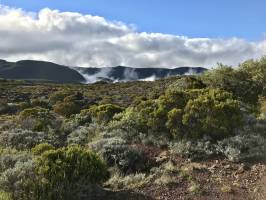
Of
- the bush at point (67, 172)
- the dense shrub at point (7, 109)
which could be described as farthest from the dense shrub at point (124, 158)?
the dense shrub at point (7, 109)

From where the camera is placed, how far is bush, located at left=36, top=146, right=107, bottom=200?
31.4ft

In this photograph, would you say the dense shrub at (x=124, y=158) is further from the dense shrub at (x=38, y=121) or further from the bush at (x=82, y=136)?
the dense shrub at (x=38, y=121)

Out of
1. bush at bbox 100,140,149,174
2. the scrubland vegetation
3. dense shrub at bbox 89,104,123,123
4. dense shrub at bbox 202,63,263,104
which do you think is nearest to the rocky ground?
the scrubland vegetation

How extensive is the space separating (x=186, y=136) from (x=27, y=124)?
7914mm

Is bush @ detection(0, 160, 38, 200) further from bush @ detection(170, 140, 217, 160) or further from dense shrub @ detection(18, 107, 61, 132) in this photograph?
dense shrub @ detection(18, 107, 61, 132)

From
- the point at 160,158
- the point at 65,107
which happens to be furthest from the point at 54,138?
the point at 65,107

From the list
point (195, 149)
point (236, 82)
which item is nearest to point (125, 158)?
point (195, 149)

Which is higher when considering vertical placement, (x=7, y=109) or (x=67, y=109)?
(x=67, y=109)

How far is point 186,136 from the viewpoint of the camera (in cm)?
1338

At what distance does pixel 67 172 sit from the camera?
9.94 metres

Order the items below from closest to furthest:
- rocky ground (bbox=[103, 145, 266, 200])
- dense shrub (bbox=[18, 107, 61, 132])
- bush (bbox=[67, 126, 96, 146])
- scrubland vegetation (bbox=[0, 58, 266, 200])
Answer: scrubland vegetation (bbox=[0, 58, 266, 200]) → rocky ground (bbox=[103, 145, 266, 200]) → bush (bbox=[67, 126, 96, 146]) → dense shrub (bbox=[18, 107, 61, 132])

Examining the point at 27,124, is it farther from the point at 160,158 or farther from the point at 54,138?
the point at 160,158

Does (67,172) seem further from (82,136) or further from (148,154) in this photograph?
(82,136)

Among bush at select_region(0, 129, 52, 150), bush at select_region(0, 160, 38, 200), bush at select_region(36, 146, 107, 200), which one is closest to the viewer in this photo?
bush at select_region(0, 160, 38, 200)
